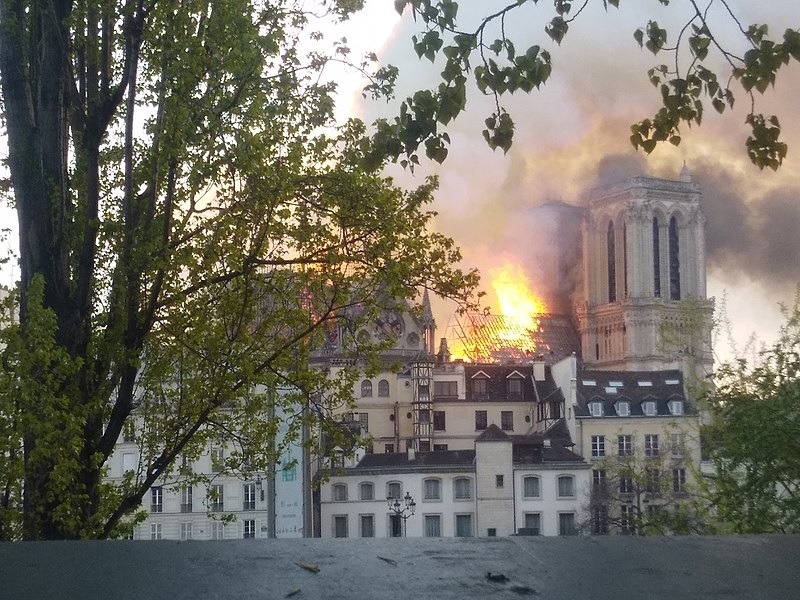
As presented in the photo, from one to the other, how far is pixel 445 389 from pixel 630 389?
1866 centimetres

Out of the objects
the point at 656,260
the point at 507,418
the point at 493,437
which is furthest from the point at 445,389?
the point at 656,260

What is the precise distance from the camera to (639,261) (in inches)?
5694

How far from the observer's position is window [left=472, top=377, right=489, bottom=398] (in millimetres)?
98375

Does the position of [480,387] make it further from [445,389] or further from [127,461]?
[127,461]

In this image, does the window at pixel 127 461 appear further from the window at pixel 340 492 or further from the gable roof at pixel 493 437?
the gable roof at pixel 493 437

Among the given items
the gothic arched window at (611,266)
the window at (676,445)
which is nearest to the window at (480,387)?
the window at (676,445)

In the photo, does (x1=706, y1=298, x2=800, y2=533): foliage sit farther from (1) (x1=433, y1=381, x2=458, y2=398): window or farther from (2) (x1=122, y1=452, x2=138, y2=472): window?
(1) (x1=433, y1=381, x2=458, y2=398): window

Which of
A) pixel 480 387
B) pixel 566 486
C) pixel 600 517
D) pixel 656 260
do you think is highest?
pixel 656 260

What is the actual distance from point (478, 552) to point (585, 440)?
78.0m

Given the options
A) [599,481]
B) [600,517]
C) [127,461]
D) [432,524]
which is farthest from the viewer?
[432,524]

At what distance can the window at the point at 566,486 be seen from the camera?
244 ft

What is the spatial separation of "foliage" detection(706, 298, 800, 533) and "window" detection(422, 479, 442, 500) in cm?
5369

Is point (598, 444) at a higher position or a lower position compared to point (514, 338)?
lower

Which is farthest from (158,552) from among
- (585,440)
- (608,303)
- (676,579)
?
(608,303)
